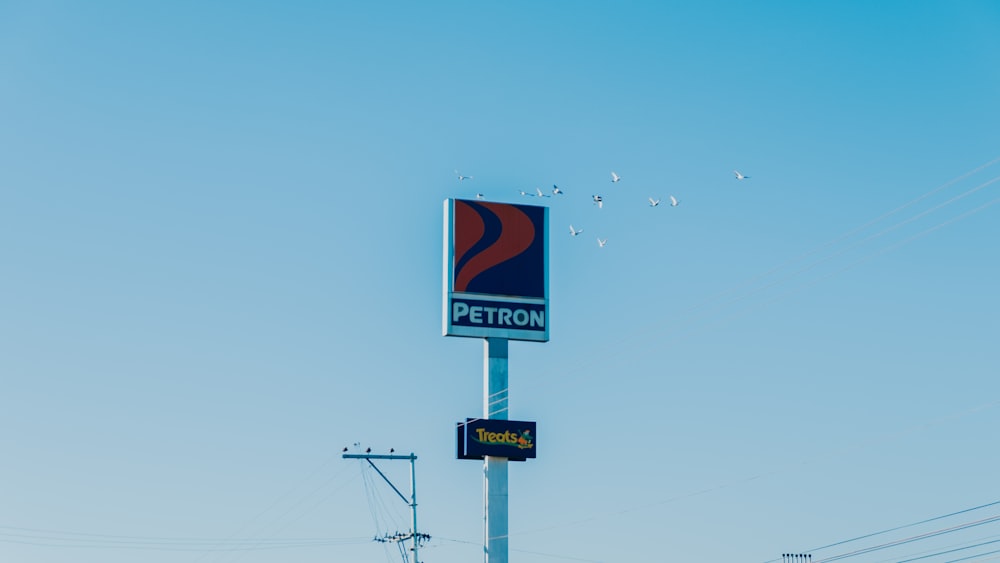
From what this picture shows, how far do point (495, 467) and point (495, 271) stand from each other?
32.2ft

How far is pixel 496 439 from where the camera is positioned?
301ft

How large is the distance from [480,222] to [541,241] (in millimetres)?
3396

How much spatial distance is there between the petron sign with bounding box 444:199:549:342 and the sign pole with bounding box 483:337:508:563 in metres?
0.98

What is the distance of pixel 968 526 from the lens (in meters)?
58.3

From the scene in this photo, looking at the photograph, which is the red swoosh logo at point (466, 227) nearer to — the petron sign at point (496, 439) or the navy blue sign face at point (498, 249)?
the navy blue sign face at point (498, 249)

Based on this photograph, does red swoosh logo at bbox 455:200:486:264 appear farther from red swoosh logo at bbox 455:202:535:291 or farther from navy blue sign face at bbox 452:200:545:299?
red swoosh logo at bbox 455:202:535:291

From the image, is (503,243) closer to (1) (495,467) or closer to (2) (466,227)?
(2) (466,227)

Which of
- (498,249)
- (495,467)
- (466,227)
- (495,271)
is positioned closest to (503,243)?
(498,249)

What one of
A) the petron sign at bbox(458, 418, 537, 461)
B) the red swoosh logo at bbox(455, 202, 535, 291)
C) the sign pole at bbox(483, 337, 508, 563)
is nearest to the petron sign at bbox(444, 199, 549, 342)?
the red swoosh logo at bbox(455, 202, 535, 291)

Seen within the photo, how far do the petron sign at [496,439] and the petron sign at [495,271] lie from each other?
4499mm

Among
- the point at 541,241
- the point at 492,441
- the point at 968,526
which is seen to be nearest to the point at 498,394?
the point at 492,441

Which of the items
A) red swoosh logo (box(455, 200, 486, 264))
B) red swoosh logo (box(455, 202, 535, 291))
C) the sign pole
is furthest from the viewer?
red swoosh logo (box(455, 200, 486, 264))

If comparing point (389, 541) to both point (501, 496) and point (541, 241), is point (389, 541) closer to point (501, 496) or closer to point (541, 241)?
point (501, 496)

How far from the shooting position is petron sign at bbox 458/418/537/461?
9125cm
